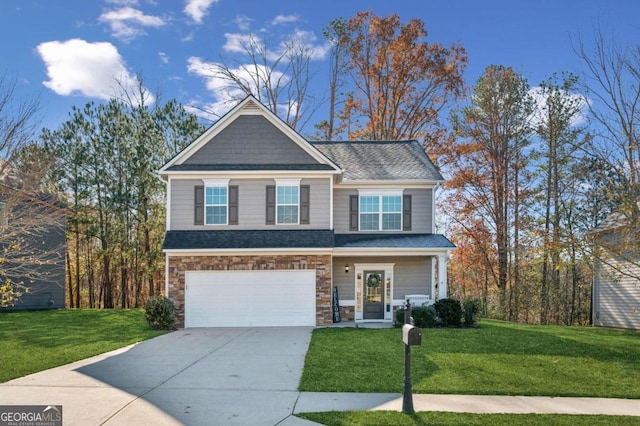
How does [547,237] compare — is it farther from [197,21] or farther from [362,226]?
[197,21]

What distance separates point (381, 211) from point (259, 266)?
17.0 feet

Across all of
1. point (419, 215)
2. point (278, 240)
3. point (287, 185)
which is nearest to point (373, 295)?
point (419, 215)

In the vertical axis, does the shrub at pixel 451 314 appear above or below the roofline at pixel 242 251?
below

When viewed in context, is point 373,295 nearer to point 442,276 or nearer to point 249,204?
point 442,276

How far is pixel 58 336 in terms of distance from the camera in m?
14.8

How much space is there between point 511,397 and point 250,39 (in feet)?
88.3

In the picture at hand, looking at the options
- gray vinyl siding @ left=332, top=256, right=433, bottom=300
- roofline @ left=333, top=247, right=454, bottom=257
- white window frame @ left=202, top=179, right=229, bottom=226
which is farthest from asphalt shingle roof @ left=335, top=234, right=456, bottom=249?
white window frame @ left=202, top=179, right=229, bottom=226

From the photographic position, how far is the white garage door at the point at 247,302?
16984 millimetres

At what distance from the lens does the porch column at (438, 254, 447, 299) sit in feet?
57.2

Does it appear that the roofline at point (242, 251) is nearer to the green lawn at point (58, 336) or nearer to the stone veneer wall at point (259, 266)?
the stone veneer wall at point (259, 266)

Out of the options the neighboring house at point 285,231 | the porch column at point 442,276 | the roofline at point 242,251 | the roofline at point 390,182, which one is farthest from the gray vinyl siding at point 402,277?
the roofline at point 390,182

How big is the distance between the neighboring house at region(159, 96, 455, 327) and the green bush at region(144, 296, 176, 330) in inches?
23.0

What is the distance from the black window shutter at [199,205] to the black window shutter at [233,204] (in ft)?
3.25

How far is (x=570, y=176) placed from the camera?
24328 mm
